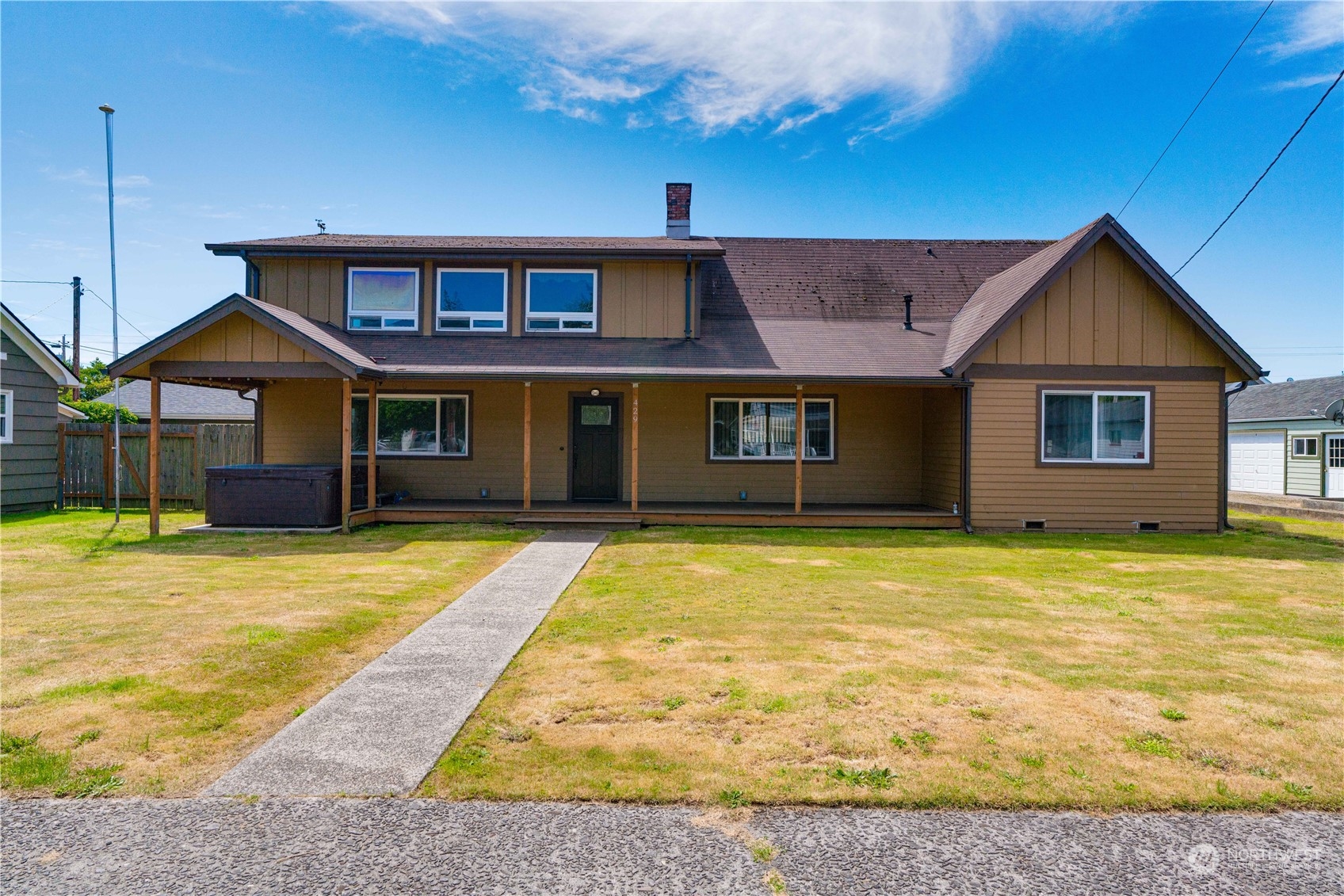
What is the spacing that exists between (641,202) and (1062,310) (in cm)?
1047

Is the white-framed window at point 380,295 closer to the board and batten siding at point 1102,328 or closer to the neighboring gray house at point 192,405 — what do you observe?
the neighboring gray house at point 192,405

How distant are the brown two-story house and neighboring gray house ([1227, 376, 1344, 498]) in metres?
10.3

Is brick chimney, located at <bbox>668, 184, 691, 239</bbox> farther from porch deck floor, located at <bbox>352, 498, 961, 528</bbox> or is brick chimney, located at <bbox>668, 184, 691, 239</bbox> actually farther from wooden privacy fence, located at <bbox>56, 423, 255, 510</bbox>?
wooden privacy fence, located at <bbox>56, 423, 255, 510</bbox>

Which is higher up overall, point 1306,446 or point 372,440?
point 1306,446

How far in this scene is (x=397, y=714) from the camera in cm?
394

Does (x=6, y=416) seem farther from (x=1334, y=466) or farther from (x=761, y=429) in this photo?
(x=1334, y=466)

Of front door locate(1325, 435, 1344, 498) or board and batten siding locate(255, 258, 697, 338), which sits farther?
front door locate(1325, 435, 1344, 498)

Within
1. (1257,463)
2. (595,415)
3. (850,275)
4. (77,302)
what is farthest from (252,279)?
(1257,463)

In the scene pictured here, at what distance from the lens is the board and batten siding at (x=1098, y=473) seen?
12055 millimetres

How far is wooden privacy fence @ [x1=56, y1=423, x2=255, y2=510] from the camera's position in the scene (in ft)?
48.3

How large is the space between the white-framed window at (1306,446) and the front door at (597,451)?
2159 cm

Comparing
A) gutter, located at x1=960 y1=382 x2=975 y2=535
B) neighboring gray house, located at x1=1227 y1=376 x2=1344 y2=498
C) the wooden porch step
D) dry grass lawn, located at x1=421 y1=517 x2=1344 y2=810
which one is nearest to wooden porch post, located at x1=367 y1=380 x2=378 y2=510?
the wooden porch step

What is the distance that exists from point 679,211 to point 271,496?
409 inches

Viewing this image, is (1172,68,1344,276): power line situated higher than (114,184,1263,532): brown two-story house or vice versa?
(1172,68,1344,276): power line
